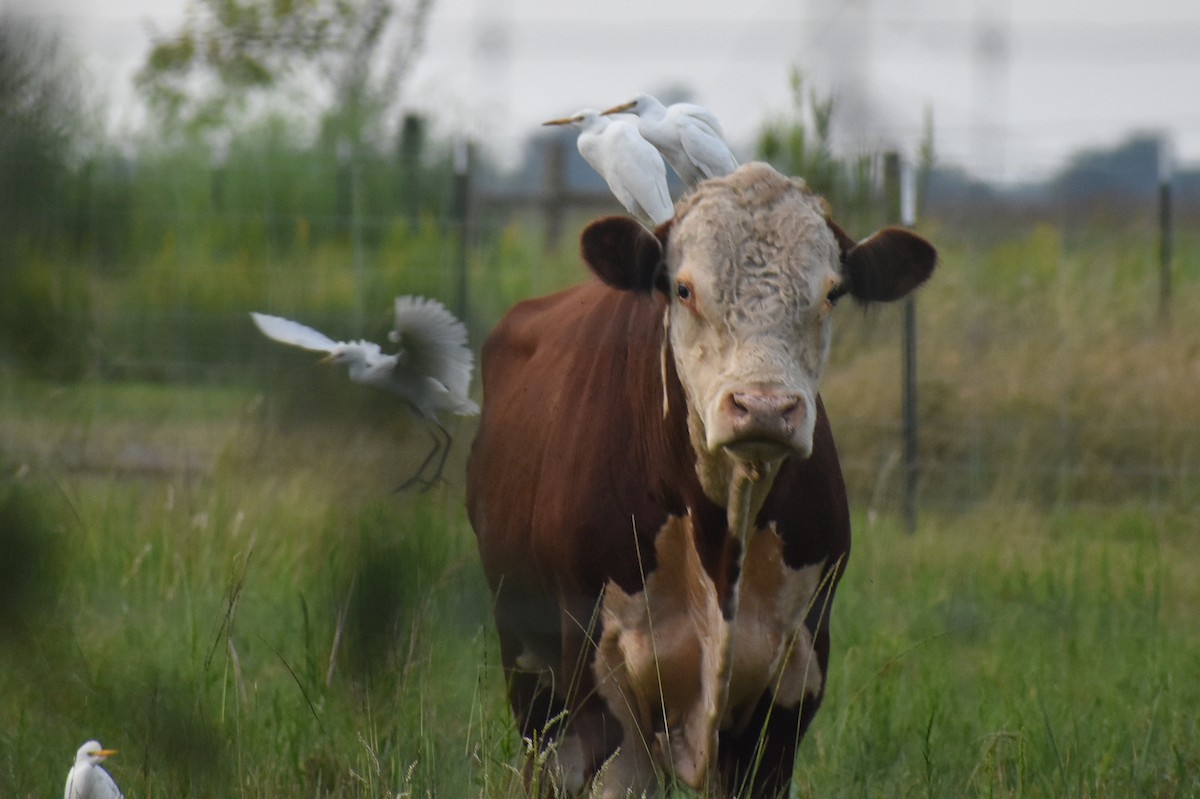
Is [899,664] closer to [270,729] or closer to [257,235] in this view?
[270,729]

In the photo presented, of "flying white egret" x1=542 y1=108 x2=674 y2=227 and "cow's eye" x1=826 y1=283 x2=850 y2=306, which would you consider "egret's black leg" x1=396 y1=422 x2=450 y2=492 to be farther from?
"flying white egret" x1=542 y1=108 x2=674 y2=227

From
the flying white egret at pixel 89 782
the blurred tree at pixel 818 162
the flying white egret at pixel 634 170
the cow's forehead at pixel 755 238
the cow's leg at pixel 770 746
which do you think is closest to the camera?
the flying white egret at pixel 89 782

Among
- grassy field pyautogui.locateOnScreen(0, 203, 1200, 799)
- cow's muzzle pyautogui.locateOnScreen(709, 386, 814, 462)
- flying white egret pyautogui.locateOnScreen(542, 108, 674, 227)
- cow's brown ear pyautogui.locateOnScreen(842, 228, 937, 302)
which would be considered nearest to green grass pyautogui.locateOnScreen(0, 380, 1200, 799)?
grassy field pyautogui.locateOnScreen(0, 203, 1200, 799)

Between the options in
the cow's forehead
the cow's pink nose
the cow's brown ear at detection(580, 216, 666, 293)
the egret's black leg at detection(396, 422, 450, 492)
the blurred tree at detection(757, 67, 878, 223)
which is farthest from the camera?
the blurred tree at detection(757, 67, 878, 223)

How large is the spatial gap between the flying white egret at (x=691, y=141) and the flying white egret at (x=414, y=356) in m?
1.98

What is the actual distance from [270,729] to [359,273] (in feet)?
7.87

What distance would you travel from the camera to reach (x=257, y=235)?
4.11ft

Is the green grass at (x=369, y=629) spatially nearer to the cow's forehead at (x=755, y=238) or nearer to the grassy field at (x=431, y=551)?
the grassy field at (x=431, y=551)

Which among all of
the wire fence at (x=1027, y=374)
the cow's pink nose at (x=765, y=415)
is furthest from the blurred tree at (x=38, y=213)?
the wire fence at (x=1027, y=374)

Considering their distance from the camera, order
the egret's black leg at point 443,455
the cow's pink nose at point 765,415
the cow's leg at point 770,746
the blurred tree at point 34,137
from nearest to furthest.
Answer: the blurred tree at point 34,137 → the egret's black leg at point 443,455 → the cow's pink nose at point 765,415 → the cow's leg at point 770,746

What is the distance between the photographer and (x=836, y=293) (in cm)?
276

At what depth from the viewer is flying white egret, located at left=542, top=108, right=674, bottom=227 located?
3.71 meters

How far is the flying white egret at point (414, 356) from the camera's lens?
1.35 m

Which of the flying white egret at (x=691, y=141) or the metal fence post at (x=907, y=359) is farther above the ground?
the flying white egret at (x=691, y=141)
